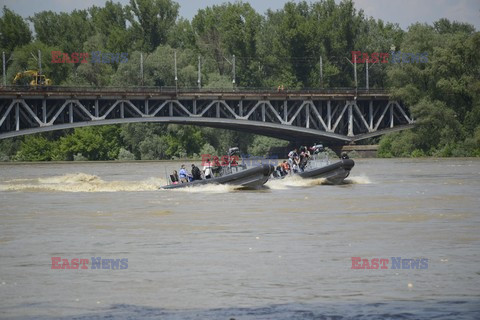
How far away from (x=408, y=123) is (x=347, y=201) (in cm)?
6798

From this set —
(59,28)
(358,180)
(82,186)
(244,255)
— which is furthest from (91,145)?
(244,255)

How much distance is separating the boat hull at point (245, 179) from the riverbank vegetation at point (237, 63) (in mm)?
42896

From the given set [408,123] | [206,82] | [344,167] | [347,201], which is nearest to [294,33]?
[206,82]

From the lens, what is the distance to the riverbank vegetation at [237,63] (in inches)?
3647

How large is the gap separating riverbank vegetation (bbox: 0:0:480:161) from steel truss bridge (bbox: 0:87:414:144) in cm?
462

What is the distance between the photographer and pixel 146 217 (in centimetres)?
3544

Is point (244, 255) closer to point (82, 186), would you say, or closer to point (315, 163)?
point (315, 163)

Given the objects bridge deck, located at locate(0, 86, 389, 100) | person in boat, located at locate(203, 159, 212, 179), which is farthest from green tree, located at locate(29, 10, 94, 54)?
person in boat, located at locate(203, 159, 212, 179)

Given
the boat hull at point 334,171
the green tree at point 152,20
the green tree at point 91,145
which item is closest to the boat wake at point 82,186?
the boat hull at point 334,171

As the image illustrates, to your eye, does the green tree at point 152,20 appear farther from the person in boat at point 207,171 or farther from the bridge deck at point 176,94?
the person in boat at point 207,171

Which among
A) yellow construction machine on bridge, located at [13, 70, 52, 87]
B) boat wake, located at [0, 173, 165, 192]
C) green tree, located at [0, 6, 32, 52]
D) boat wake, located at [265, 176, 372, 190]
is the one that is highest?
green tree, located at [0, 6, 32, 52]

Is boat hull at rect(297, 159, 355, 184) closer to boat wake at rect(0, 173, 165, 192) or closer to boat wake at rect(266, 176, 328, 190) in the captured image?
boat wake at rect(266, 176, 328, 190)

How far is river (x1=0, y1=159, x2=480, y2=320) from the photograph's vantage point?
18.4 metres

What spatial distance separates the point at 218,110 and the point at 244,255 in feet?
245
